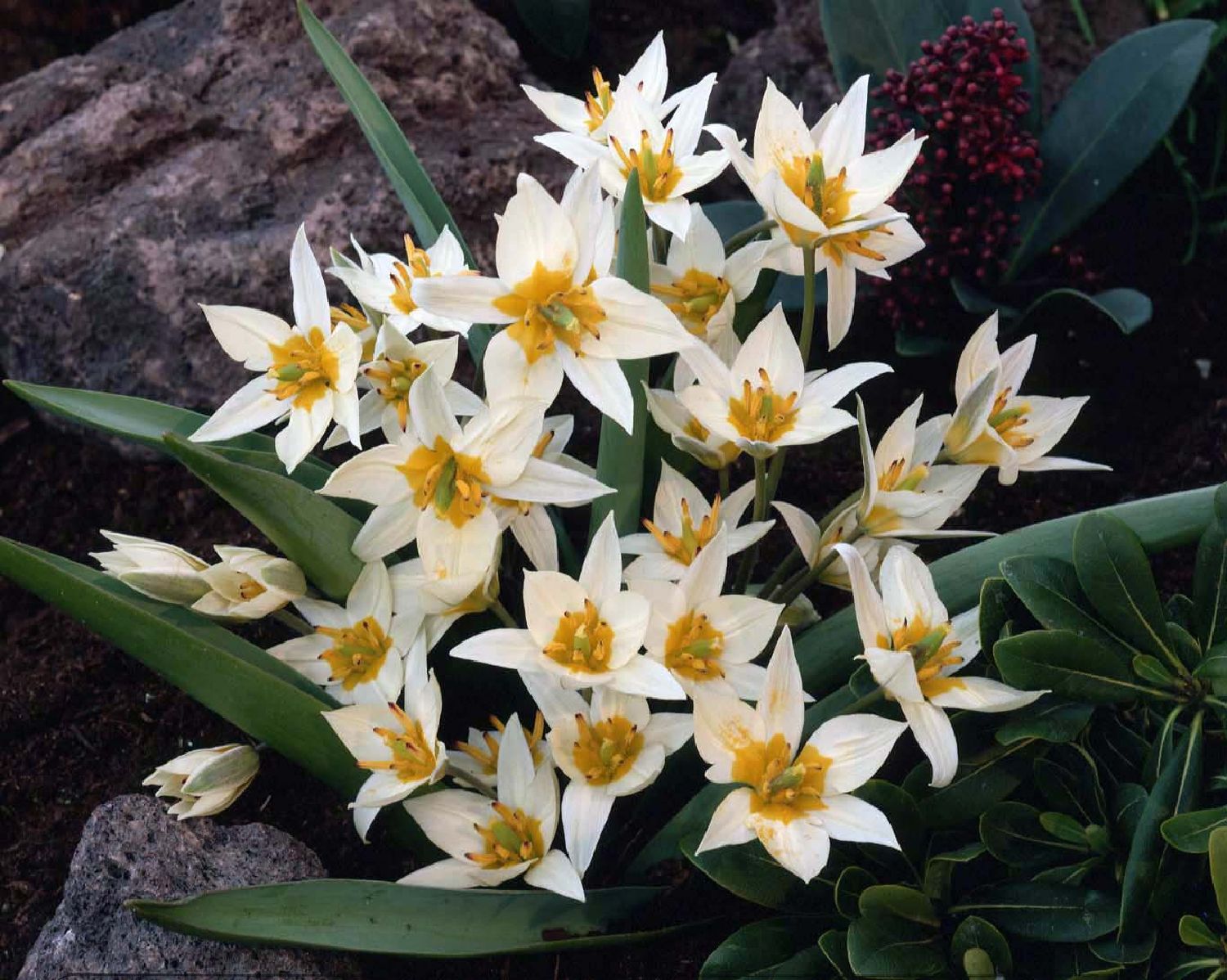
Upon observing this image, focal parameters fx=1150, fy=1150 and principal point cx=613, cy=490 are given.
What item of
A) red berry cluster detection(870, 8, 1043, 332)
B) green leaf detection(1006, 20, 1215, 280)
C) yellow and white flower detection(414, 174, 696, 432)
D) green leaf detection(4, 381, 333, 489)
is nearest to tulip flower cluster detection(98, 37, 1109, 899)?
yellow and white flower detection(414, 174, 696, 432)

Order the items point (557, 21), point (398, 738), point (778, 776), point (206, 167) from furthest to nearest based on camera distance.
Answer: point (557, 21), point (206, 167), point (398, 738), point (778, 776)

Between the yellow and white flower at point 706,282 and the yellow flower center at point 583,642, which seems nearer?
the yellow flower center at point 583,642

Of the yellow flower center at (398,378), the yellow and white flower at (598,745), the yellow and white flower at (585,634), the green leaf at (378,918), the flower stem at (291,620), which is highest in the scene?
the yellow flower center at (398,378)

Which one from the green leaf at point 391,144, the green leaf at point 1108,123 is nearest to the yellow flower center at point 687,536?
the green leaf at point 391,144

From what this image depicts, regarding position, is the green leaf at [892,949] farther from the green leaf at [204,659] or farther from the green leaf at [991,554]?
the green leaf at [204,659]

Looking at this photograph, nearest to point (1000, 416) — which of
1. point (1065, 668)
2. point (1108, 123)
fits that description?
point (1065, 668)

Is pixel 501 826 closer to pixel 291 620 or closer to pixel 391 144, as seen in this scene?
pixel 291 620

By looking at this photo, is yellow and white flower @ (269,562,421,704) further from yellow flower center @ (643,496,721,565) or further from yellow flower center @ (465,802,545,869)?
yellow flower center @ (643,496,721,565)

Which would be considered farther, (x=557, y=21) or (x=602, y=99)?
(x=557, y=21)
